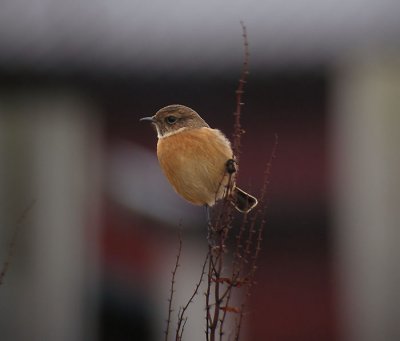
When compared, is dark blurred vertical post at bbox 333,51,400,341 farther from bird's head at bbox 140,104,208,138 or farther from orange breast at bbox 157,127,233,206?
orange breast at bbox 157,127,233,206

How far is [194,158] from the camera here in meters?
6.61

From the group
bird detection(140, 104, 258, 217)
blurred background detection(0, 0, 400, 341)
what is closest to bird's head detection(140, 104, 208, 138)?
bird detection(140, 104, 258, 217)

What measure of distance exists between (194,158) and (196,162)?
3cm

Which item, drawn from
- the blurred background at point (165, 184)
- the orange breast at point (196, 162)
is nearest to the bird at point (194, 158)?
the orange breast at point (196, 162)

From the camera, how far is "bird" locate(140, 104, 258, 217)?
21.4 ft

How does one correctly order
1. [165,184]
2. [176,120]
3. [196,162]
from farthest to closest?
[165,184], [176,120], [196,162]

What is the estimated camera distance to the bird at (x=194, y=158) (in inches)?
257

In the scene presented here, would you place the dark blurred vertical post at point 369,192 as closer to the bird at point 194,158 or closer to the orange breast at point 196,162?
the bird at point 194,158

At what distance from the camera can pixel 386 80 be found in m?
18.5

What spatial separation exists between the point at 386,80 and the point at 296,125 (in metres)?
1.75

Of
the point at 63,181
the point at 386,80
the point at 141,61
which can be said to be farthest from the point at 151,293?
the point at 386,80

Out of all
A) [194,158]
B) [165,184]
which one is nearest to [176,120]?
[194,158]

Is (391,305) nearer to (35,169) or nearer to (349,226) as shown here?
(349,226)

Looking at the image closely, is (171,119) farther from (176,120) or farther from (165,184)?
(165,184)
